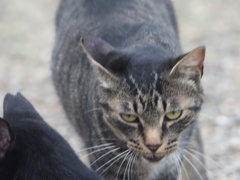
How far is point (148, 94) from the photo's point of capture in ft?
7.66

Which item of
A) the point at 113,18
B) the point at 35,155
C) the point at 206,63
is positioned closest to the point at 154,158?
the point at 35,155

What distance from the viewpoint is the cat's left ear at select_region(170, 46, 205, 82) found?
226cm

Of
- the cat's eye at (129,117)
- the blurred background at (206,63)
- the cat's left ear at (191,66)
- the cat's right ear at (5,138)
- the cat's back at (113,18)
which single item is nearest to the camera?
the cat's right ear at (5,138)

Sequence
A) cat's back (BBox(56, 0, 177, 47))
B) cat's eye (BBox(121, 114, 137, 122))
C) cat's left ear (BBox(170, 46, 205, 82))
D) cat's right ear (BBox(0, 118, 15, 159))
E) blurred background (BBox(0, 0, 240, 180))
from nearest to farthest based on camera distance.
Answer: cat's right ear (BBox(0, 118, 15, 159)) < cat's left ear (BBox(170, 46, 205, 82)) < cat's eye (BBox(121, 114, 137, 122)) < cat's back (BBox(56, 0, 177, 47)) < blurred background (BBox(0, 0, 240, 180))

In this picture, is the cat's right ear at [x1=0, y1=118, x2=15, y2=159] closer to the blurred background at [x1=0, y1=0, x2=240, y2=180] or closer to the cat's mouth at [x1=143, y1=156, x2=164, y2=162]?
the cat's mouth at [x1=143, y1=156, x2=164, y2=162]

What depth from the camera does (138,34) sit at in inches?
109

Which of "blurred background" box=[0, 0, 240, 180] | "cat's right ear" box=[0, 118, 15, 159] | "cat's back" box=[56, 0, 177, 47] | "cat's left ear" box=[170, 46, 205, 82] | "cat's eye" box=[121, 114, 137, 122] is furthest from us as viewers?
"blurred background" box=[0, 0, 240, 180]

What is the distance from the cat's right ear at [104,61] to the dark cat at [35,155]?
44 centimetres

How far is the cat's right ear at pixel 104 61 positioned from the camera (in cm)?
236

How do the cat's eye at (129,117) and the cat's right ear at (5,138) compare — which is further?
the cat's eye at (129,117)

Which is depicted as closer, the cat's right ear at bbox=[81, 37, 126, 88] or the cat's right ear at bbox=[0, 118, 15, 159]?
the cat's right ear at bbox=[0, 118, 15, 159]

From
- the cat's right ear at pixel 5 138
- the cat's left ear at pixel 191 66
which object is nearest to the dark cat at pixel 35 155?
the cat's right ear at pixel 5 138

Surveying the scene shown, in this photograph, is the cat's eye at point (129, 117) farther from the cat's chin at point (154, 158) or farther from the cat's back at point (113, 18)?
the cat's back at point (113, 18)

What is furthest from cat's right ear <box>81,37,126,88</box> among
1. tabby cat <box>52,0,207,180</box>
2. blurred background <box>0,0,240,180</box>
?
blurred background <box>0,0,240,180</box>
